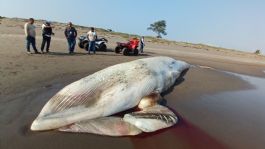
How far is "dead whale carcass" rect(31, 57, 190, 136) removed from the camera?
641 centimetres

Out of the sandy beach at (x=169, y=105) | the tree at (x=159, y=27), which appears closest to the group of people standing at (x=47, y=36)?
the sandy beach at (x=169, y=105)

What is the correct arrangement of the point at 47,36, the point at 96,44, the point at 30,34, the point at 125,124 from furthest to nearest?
the point at 96,44
the point at 47,36
the point at 30,34
the point at 125,124

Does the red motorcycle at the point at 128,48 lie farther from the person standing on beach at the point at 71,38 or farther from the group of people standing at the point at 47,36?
the person standing on beach at the point at 71,38

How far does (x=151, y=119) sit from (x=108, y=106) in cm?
91

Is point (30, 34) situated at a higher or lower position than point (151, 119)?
higher

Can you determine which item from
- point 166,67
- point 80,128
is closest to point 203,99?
point 166,67

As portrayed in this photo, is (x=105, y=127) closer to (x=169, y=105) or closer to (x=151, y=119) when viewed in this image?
(x=151, y=119)

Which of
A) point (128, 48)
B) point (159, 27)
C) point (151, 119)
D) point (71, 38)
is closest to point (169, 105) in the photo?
point (151, 119)

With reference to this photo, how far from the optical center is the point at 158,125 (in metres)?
6.69

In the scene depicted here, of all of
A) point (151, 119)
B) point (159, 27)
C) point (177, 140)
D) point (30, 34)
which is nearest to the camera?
point (177, 140)

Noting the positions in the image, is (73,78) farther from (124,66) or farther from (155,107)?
(155,107)

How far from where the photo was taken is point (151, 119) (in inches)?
265

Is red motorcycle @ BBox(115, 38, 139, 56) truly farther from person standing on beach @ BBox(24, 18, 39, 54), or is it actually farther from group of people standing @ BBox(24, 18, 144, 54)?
person standing on beach @ BBox(24, 18, 39, 54)

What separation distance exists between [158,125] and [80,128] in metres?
1.41
